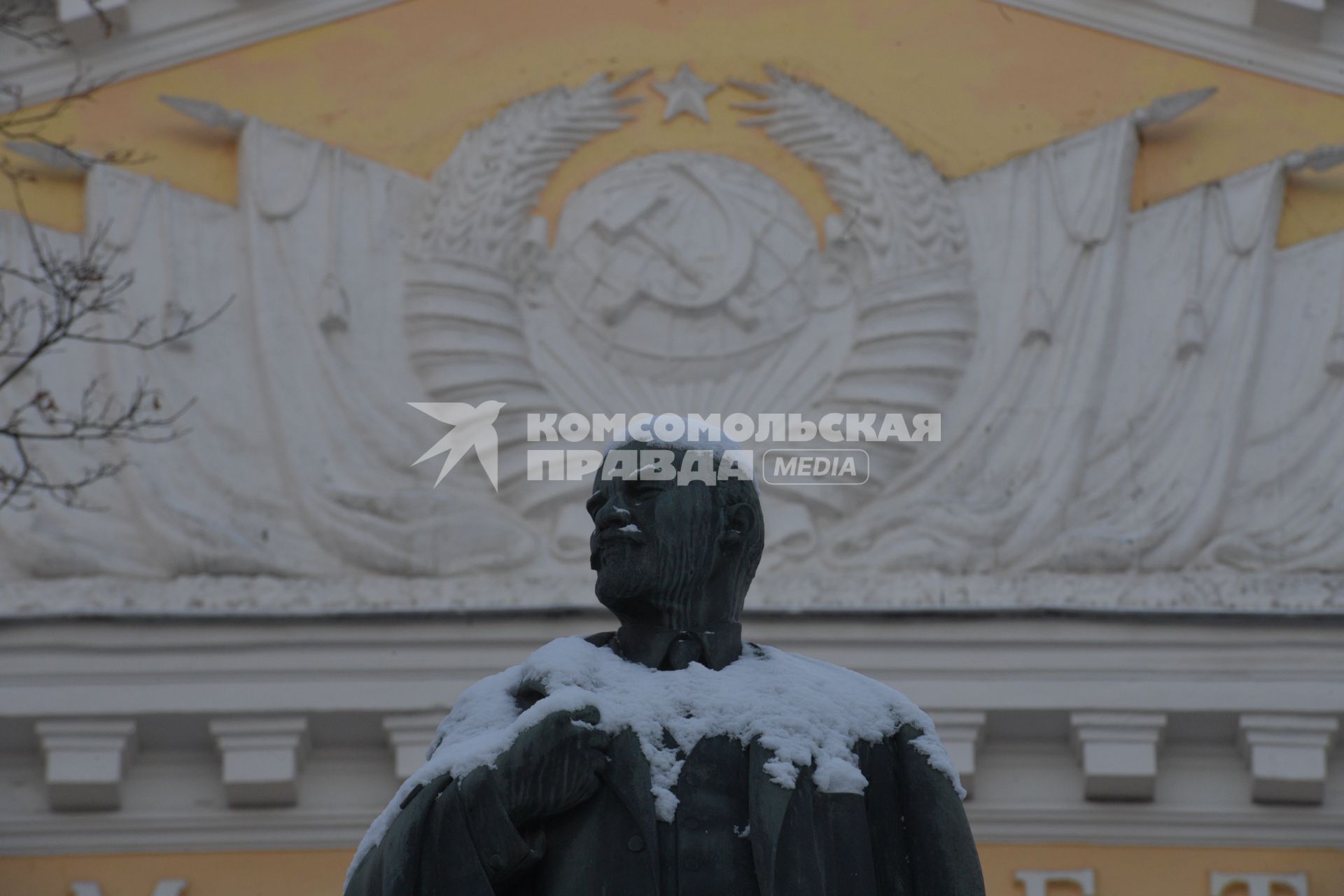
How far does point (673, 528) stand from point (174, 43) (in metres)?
6.37

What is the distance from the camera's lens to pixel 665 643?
10.4 feet

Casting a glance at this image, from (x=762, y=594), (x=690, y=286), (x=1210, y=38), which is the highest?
(x=1210, y=38)

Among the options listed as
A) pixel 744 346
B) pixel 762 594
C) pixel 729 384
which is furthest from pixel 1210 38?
pixel 762 594

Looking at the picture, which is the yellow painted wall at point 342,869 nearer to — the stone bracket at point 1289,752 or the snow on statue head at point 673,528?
the stone bracket at point 1289,752

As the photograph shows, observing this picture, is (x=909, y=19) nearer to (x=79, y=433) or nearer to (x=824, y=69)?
(x=824, y=69)

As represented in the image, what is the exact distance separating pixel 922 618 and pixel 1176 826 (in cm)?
87

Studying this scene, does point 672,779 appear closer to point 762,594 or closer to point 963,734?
point 963,734

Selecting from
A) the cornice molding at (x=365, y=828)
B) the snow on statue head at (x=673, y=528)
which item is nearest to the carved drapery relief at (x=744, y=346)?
the cornice molding at (x=365, y=828)

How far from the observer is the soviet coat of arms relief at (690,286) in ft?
27.8

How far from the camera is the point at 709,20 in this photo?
9195mm

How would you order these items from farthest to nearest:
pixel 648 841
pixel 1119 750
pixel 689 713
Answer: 1. pixel 1119 750
2. pixel 689 713
3. pixel 648 841

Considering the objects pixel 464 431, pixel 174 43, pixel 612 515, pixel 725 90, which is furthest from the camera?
pixel 174 43

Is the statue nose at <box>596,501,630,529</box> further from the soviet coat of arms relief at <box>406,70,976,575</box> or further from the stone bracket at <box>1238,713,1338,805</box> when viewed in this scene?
the soviet coat of arms relief at <box>406,70,976,575</box>

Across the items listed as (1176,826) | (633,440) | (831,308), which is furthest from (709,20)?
(633,440)
